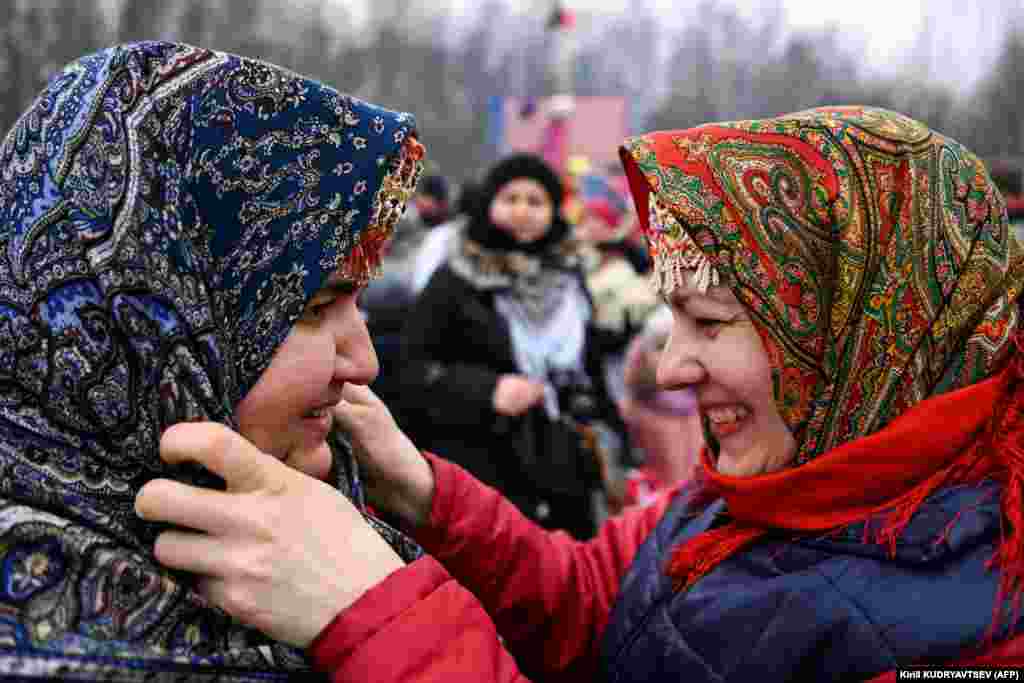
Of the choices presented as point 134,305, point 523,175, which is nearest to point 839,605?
point 134,305

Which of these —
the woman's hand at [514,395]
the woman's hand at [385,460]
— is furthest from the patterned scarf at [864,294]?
the woman's hand at [514,395]

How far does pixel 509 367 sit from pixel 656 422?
1077 mm

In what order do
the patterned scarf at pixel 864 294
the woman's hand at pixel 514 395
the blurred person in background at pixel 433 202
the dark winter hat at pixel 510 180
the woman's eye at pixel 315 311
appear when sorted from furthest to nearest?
the blurred person in background at pixel 433 202
the dark winter hat at pixel 510 180
the woman's hand at pixel 514 395
the patterned scarf at pixel 864 294
the woman's eye at pixel 315 311

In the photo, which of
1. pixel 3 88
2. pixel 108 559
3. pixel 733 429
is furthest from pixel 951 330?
pixel 3 88

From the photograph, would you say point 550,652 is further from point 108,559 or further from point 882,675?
point 108,559

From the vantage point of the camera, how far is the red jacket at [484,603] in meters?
1.14

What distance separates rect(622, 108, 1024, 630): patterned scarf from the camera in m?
1.46

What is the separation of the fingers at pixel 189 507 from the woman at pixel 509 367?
277 cm

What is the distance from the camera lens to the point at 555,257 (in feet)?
14.7

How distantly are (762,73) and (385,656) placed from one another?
27.6 meters

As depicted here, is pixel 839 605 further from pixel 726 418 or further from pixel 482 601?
pixel 482 601

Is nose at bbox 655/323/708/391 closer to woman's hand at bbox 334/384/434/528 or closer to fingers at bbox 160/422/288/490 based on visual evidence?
woman's hand at bbox 334/384/434/528

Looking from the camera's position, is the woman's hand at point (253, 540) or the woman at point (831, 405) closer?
the woman's hand at point (253, 540)

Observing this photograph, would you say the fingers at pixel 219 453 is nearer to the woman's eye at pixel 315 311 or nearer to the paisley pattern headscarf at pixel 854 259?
the woman's eye at pixel 315 311
